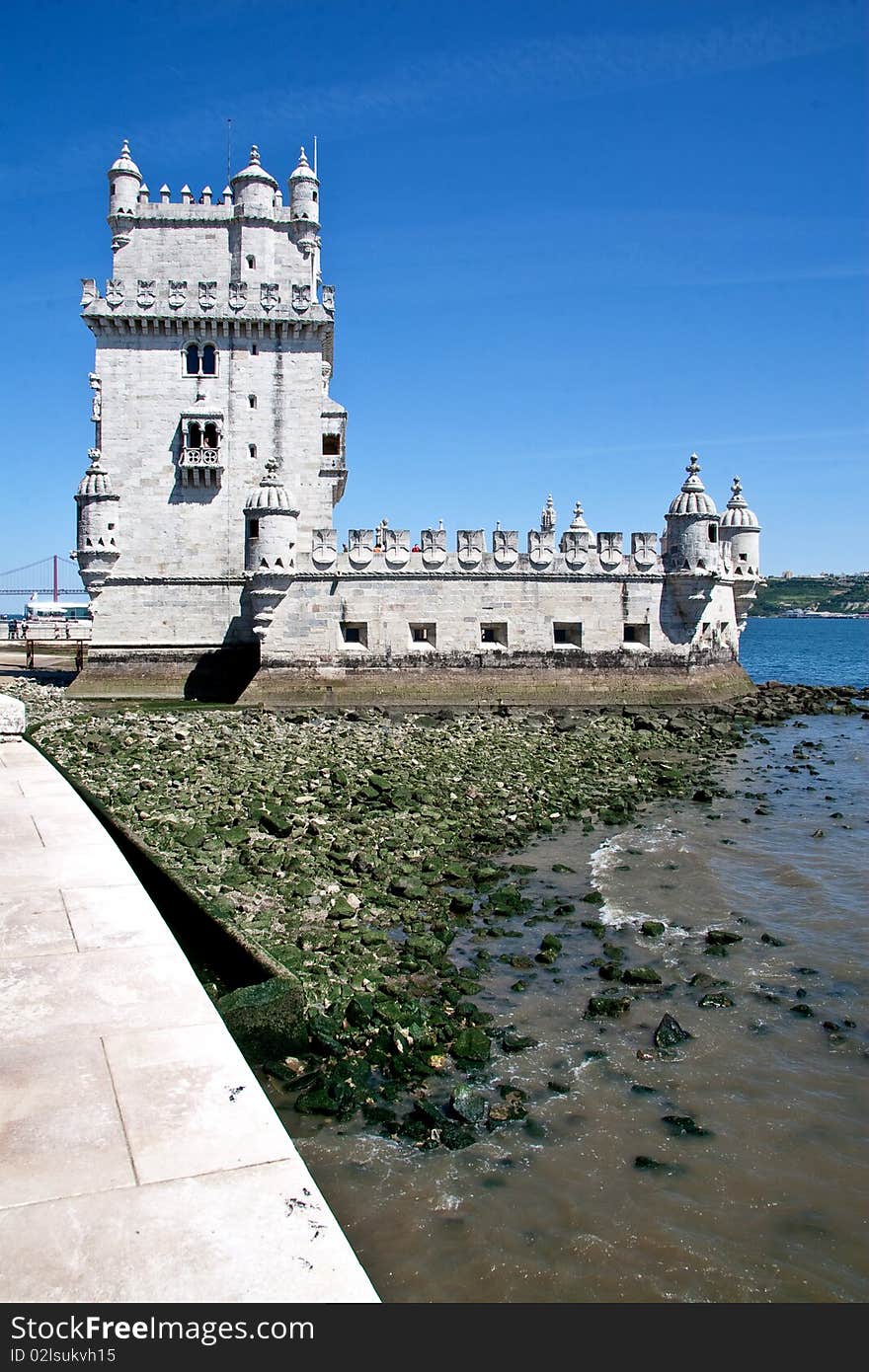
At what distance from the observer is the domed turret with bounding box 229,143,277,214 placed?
29391 mm

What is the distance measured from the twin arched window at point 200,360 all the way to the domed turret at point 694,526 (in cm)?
1459

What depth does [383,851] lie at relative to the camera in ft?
42.2

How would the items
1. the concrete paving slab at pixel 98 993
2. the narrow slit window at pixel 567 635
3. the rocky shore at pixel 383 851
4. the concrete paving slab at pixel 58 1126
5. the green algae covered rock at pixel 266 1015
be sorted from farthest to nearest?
the narrow slit window at pixel 567 635
the rocky shore at pixel 383 851
the green algae covered rock at pixel 266 1015
the concrete paving slab at pixel 98 993
the concrete paving slab at pixel 58 1126

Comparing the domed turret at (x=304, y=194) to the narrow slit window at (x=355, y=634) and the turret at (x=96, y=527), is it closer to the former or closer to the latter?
the turret at (x=96, y=527)

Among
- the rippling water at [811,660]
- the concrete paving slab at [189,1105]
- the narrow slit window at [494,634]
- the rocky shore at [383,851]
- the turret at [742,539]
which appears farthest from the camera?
the rippling water at [811,660]

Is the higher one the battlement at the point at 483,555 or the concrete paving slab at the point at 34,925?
the battlement at the point at 483,555

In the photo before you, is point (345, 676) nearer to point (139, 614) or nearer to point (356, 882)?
point (139, 614)

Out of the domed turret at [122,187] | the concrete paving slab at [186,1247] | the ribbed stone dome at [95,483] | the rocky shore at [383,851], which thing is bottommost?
the rocky shore at [383,851]

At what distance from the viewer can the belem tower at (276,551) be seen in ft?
Result: 87.9

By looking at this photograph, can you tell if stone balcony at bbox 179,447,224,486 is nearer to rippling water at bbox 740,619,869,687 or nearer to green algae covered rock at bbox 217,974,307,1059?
green algae covered rock at bbox 217,974,307,1059

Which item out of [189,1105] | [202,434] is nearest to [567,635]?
[202,434]

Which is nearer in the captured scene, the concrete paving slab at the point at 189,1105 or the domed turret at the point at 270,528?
the concrete paving slab at the point at 189,1105

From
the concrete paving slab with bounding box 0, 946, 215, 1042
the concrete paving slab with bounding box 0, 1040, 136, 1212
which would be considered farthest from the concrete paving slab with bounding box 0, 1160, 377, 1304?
the concrete paving slab with bounding box 0, 946, 215, 1042

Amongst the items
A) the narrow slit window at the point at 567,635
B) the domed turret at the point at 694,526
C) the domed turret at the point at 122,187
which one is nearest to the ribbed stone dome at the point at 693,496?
the domed turret at the point at 694,526
